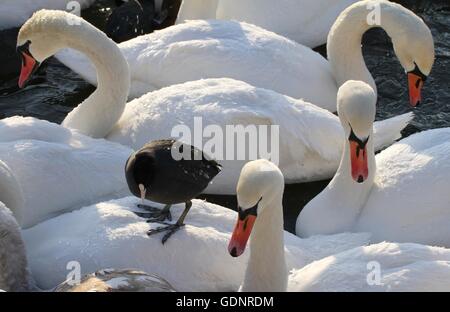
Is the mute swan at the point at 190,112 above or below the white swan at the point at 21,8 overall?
above

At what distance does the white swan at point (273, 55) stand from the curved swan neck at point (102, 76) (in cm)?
61

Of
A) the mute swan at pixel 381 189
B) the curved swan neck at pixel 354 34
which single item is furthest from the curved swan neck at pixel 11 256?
the curved swan neck at pixel 354 34

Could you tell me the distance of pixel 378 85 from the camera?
9977 millimetres

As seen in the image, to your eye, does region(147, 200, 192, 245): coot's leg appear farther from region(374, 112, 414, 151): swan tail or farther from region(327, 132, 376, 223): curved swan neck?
region(374, 112, 414, 151): swan tail

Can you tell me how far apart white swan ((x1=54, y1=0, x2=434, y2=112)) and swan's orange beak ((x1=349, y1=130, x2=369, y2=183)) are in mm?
1633

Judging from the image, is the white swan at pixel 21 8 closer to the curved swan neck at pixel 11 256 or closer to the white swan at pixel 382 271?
the curved swan neck at pixel 11 256

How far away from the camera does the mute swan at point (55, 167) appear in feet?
24.6

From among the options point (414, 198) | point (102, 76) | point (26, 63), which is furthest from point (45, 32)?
point (414, 198)

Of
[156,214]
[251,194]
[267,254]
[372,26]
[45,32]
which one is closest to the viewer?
[251,194]

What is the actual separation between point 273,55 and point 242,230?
121 inches

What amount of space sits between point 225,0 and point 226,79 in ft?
7.01

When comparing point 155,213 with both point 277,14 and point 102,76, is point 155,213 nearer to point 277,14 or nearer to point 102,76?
point 102,76

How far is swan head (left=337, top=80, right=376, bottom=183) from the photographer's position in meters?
7.23

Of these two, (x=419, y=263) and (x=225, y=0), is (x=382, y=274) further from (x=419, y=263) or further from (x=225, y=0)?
(x=225, y=0)
